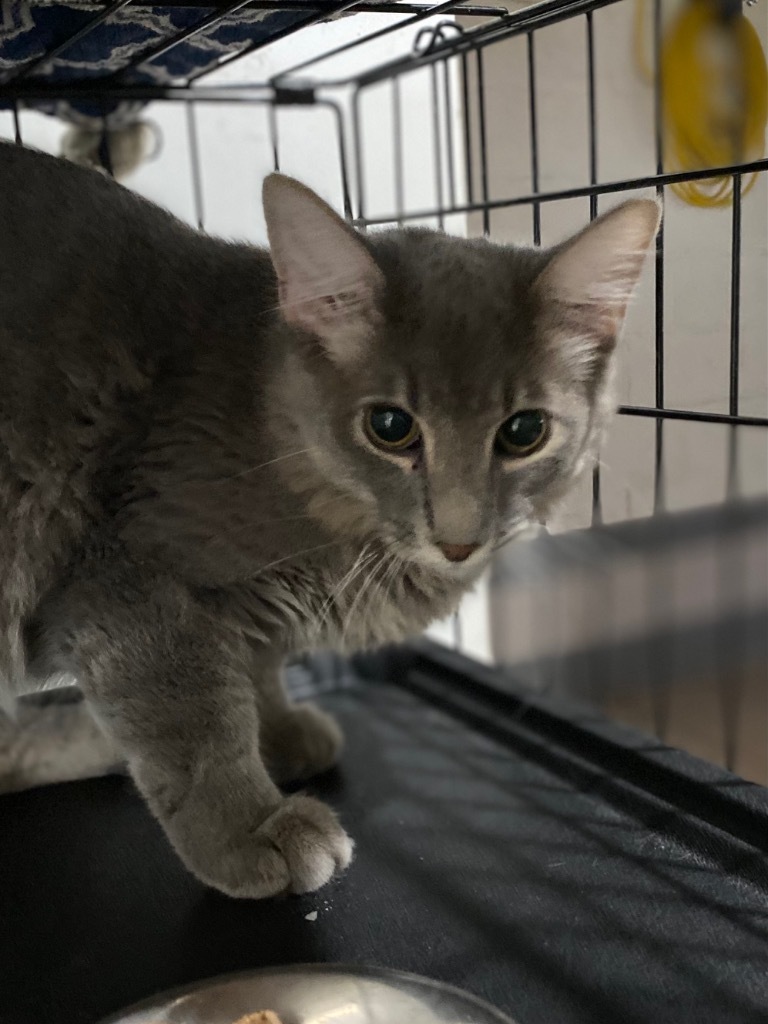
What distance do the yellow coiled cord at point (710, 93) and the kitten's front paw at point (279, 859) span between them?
0.74 m

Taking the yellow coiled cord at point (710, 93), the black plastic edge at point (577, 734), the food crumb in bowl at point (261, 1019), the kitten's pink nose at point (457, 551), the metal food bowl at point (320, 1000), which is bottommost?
the black plastic edge at point (577, 734)

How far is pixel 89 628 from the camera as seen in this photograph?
92 centimetres

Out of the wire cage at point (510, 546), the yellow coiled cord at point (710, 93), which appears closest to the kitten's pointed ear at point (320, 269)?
the wire cage at point (510, 546)

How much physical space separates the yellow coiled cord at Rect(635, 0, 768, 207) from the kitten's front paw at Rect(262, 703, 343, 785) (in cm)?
75

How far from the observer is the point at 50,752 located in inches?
47.6

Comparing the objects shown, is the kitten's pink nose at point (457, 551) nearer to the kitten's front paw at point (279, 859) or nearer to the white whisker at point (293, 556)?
the white whisker at point (293, 556)

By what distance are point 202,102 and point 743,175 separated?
78 cm

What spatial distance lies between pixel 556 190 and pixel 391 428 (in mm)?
530

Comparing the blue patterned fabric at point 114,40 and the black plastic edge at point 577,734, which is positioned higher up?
the blue patterned fabric at point 114,40

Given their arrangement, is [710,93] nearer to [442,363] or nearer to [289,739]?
[442,363]

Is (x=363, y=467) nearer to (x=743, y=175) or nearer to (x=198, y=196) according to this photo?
(x=743, y=175)

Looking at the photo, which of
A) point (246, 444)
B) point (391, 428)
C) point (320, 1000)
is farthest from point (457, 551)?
point (320, 1000)

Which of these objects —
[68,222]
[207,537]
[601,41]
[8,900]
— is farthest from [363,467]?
[601,41]

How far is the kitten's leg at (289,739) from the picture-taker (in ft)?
3.91
